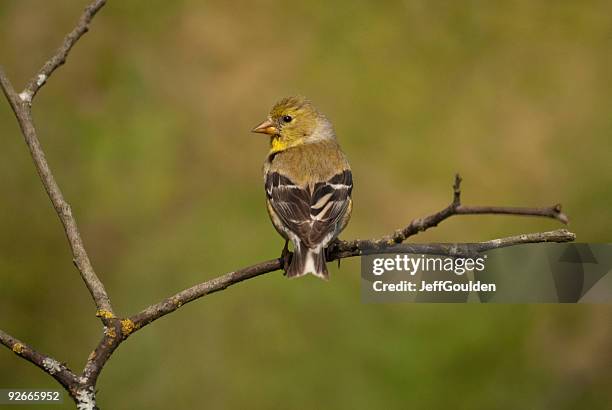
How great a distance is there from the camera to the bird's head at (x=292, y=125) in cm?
346

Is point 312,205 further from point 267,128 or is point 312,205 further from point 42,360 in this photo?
point 42,360

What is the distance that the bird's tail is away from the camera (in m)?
2.46

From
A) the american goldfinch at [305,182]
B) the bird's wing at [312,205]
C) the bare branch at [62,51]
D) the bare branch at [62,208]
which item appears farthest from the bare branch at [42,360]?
the bird's wing at [312,205]

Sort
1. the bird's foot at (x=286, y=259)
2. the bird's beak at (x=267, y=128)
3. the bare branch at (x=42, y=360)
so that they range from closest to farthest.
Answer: the bare branch at (x=42, y=360)
the bird's foot at (x=286, y=259)
the bird's beak at (x=267, y=128)

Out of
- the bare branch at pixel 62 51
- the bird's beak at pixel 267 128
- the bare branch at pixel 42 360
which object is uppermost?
the bird's beak at pixel 267 128

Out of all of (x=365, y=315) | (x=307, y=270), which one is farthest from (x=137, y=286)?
(x=307, y=270)

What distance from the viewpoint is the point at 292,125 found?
11.4ft

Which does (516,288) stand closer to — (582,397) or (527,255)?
(527,255)

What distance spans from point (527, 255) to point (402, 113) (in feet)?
8.38

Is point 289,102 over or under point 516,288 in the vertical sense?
over

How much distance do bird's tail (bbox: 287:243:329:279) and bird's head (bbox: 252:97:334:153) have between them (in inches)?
37.6

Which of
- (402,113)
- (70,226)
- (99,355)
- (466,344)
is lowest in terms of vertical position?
(99,355)

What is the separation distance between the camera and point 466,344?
4152mm

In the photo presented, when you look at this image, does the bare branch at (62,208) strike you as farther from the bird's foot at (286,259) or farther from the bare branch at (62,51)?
the bird's foot at (286,259)
